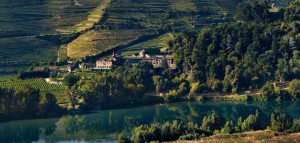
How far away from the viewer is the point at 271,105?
81.9 metres

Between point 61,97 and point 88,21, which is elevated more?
point 88,21

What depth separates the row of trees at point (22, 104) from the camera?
76.1 meters

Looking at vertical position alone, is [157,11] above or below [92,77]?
above

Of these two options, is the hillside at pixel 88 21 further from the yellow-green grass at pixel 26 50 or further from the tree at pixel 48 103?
the tree at pixel 48 103

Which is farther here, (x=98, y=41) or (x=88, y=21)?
(x=88, y=21)

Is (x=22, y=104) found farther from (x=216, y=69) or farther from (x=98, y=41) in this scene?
(x=98, y=41)

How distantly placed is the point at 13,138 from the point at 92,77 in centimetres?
1897

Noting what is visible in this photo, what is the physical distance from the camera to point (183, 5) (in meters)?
128

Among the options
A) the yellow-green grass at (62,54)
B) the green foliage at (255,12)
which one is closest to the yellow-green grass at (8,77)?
the yellow-green grass at (62,54)

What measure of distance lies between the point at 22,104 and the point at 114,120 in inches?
451

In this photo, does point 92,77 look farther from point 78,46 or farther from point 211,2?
point 211,2

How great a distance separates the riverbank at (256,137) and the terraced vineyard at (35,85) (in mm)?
37754

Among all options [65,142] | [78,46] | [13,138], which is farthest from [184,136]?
[78,46]

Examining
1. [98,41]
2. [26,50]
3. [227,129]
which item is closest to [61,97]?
[26,50]
